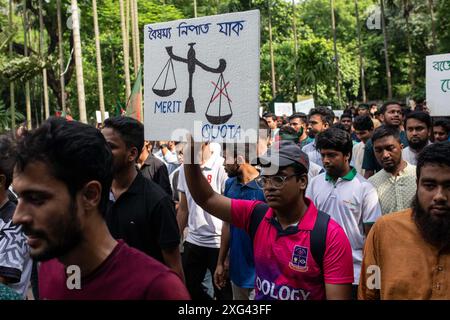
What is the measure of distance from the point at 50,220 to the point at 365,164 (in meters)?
5.43

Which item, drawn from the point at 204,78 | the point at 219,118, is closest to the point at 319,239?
the point at 219,118

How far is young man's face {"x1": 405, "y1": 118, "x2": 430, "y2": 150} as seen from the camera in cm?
655

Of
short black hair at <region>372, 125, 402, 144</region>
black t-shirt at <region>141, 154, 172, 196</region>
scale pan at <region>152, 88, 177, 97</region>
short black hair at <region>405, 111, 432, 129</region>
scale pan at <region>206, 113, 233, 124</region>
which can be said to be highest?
scale pan at <region>152, 88, 177, 97</region>

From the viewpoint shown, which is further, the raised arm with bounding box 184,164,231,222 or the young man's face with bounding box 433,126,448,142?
the young man's face with bounding box 433,126,448,142

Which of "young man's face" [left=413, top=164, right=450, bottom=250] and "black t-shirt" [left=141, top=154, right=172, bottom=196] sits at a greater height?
"young man's face" [left=413, top=164, right=450, bottom=250]

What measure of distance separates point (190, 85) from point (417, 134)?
138 inches

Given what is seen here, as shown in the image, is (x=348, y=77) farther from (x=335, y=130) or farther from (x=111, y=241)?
(x=111, y=241)

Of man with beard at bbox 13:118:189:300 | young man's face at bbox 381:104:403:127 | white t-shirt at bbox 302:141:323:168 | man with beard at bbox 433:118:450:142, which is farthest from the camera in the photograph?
young man's face at bbox 381:104:403:127

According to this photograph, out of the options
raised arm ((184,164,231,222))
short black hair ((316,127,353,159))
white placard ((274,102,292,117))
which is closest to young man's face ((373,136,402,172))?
short black hair ((316,127,353,159))

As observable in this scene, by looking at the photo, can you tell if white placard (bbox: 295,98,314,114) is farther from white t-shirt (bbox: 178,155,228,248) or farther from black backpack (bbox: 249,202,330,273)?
black backpack (bbox: 249,202,330,273)

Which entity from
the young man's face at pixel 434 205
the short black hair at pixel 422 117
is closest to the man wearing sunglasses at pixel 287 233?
the young man's face at pixel 434 205

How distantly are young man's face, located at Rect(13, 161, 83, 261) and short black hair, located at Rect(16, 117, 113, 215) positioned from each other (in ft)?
0.10

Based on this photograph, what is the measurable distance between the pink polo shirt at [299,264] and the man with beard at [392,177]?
169 centimetres

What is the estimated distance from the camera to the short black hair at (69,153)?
2180 millimetres
